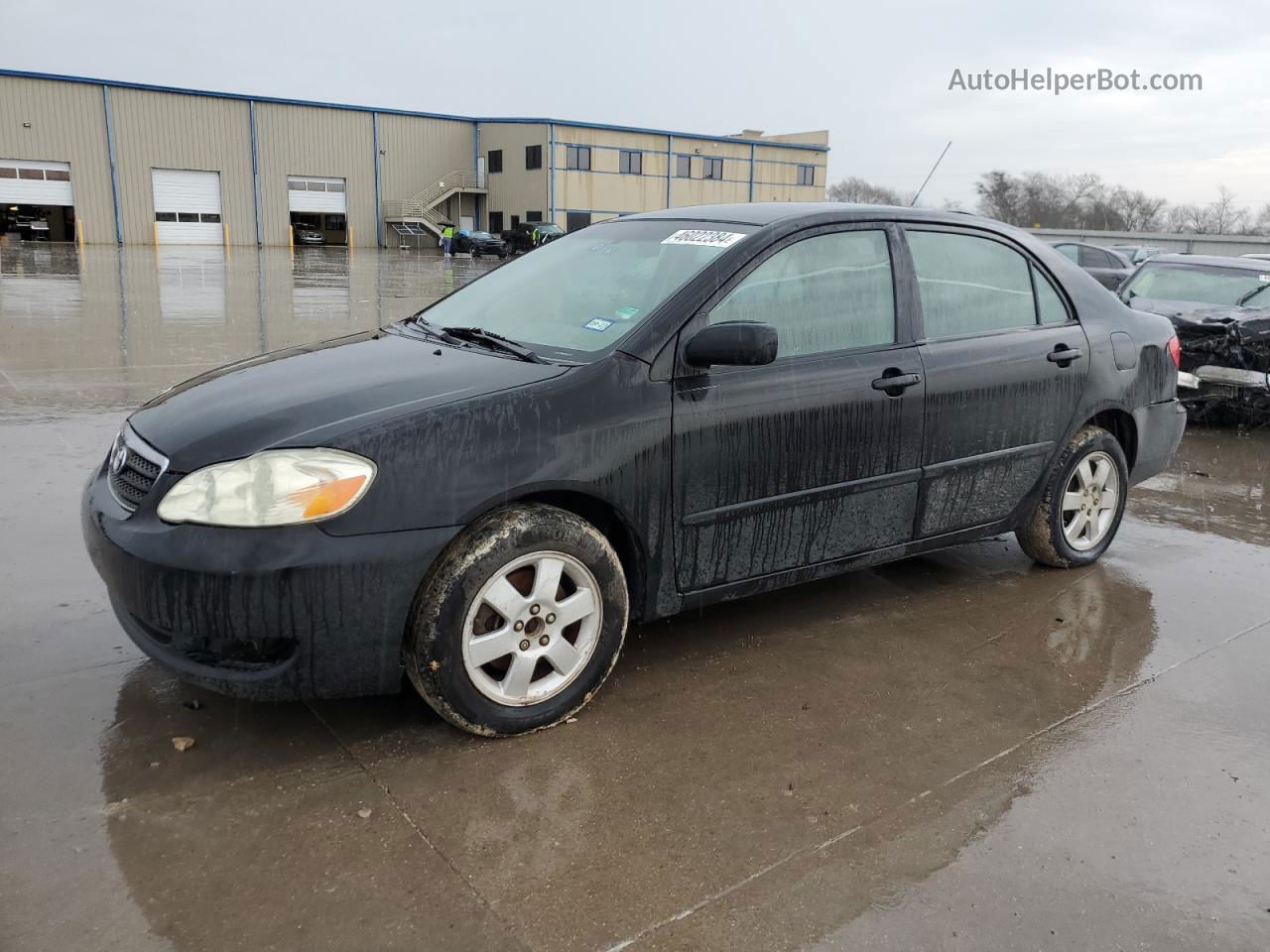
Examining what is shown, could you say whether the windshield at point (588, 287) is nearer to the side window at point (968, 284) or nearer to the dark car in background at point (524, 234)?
the side window at point (968, 284)

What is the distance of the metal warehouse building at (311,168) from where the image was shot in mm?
43344

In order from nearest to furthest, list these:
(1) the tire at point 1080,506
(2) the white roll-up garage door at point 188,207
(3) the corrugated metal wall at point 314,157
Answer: (1) the tire at point 1080,506 → (2) the white roll-up garage door at point 188,207 → (3) the corrugated metal wall at point 314,157

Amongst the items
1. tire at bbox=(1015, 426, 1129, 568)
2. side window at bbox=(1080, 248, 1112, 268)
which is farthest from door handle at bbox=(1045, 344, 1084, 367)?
side window at bbox=(1080, 248, 1112, 268)

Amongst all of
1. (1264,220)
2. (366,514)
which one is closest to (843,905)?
(366,514)

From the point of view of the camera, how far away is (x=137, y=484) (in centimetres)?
298

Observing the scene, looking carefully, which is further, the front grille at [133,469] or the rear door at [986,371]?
the rear door at [986,371]

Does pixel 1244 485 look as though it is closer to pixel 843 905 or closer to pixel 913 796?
pixel 913 796

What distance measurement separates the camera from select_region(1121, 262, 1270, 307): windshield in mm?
9625

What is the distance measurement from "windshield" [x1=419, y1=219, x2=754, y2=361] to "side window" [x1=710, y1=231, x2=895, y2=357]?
7.1 inches

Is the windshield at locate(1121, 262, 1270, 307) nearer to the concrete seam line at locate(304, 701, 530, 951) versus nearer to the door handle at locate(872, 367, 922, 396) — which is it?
the door handle at locate(872, 367, 922, 396)

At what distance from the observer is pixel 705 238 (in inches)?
148

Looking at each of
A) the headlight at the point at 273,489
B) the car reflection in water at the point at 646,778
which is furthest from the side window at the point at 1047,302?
the headlight at the point at 273,489

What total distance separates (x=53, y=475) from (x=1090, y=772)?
5.45 metres

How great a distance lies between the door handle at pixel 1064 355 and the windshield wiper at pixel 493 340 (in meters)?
2.35
